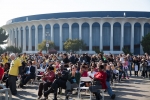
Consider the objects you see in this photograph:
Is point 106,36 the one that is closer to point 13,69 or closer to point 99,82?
point 13,69

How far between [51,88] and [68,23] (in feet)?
186

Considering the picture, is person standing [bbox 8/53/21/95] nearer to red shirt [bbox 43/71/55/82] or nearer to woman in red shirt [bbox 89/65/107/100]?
red shirt [bbox 43/71/55/82]

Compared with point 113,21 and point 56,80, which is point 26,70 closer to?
point 56,80

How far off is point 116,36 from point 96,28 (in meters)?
6.80

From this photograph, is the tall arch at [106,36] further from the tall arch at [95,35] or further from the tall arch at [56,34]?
the tall arch at [56,34]

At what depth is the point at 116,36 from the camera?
64.6 m

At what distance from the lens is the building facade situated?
203 feet

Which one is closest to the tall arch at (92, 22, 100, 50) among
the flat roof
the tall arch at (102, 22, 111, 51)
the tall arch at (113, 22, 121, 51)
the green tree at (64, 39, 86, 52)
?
the tall arch at (102, 22, 111, 51)

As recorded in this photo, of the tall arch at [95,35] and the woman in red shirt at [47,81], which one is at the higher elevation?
the tall arch at [95,35]

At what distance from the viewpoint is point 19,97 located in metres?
9.33

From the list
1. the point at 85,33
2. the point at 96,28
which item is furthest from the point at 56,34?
the point at 96,28

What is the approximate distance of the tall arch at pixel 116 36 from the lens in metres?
63.7

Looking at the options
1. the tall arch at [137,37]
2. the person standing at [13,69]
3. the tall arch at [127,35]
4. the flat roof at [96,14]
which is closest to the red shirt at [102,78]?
the person standing at [13,69]

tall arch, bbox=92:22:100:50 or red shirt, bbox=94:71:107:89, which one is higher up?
tall arch, bbox=92:22:100:50
